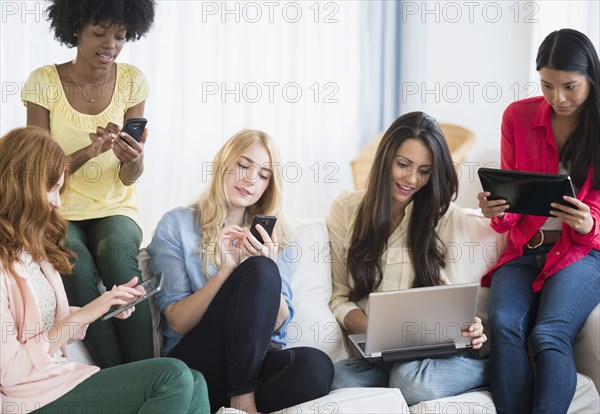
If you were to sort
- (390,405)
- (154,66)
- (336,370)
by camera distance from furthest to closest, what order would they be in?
(154,66) < (336,370) < (390,405)

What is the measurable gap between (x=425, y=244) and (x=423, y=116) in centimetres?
38

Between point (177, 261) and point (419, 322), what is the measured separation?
0.68m

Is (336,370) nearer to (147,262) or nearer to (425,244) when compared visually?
(425,244)

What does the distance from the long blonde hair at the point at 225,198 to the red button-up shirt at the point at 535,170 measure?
0.71m

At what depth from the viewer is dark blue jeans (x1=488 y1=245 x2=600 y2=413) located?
218 centimetres

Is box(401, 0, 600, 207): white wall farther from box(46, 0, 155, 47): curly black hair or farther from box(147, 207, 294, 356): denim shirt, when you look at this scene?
box(147, 207, 294, 356): denim shirt

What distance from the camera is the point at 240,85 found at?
4.07 metres

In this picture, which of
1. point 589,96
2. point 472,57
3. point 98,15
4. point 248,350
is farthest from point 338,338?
point 472,57

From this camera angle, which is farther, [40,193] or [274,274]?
[274,274]

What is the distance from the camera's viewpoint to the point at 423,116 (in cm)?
245

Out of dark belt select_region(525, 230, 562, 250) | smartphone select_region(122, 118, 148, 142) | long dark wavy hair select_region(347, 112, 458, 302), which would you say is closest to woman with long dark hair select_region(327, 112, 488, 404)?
long dark wavy hair select_region(347, 112, 458, 302)

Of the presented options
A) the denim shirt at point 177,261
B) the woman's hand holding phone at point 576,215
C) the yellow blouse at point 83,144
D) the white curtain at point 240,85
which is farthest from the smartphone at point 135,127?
the white curtain at point 240,85

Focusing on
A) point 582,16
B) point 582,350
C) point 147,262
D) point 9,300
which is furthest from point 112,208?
point 582,16

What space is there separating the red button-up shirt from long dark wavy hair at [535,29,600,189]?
0.03 metres
